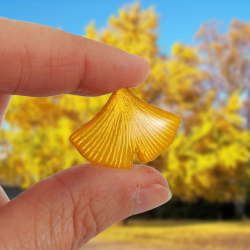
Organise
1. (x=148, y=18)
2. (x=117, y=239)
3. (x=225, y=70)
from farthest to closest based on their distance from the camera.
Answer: (x=225, y=70) < (x=148, y=18) < (x=117, y=239)

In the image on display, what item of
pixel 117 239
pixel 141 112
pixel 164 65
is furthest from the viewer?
pixel 164 65

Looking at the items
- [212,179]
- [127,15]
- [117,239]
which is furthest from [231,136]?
[127,15]

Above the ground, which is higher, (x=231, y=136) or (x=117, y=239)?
(x=231, y=136)

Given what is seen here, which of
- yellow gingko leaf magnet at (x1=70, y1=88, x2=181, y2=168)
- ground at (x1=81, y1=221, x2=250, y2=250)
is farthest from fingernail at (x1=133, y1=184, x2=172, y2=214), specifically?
ground at (x1=81, y1=221, x2=250, y2=250)

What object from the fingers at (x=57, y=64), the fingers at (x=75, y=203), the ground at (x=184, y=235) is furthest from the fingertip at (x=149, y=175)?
the ground at (x=184, y=235)

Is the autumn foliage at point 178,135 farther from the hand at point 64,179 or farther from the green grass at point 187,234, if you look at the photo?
the hand at point 64,179

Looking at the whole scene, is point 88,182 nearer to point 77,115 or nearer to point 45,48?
point 45,48
